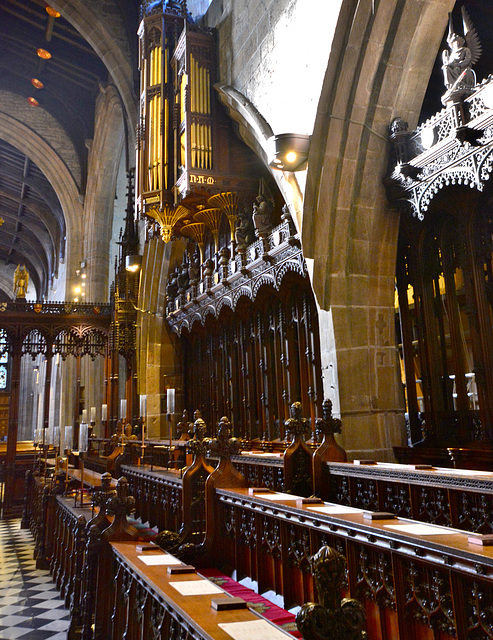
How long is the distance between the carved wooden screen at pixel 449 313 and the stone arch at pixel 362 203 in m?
0.32

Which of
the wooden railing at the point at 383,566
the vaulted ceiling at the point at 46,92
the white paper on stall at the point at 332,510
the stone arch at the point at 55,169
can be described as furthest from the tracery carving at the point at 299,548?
the stone arch at the point at 55,169

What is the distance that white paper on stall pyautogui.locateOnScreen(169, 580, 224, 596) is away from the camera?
1.75 meters

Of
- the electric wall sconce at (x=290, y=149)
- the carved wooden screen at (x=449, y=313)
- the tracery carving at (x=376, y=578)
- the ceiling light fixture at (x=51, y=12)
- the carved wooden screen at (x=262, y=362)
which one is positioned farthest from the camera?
the ceiling light fixture at (x=51, y=12)

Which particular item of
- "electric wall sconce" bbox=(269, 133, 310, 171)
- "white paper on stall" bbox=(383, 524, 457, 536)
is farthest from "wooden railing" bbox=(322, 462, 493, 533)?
"electric wall sconce" bbox=(269, 133, 310, 171)

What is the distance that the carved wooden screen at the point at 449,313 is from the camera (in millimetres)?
5129

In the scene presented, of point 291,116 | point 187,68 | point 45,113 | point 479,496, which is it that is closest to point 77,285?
point 45,113

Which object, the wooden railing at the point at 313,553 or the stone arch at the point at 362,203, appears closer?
the wooden railing at the point at 313,553

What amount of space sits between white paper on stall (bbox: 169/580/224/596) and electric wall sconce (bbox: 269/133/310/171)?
4592 millimetres

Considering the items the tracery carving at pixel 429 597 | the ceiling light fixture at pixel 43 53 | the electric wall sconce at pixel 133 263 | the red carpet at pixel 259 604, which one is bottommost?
the red carpet at pixel 259 604

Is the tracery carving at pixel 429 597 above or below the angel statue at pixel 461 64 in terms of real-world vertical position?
below

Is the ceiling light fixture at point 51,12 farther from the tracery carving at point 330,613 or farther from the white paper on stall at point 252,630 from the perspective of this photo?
the tracery carving at point 330,613

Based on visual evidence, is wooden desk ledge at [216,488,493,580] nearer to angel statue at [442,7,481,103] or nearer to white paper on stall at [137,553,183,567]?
white paper on stall at [137,553,183,567]

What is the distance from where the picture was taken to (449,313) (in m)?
5.55

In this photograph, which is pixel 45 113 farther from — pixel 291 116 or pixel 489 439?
pixel 489 439
